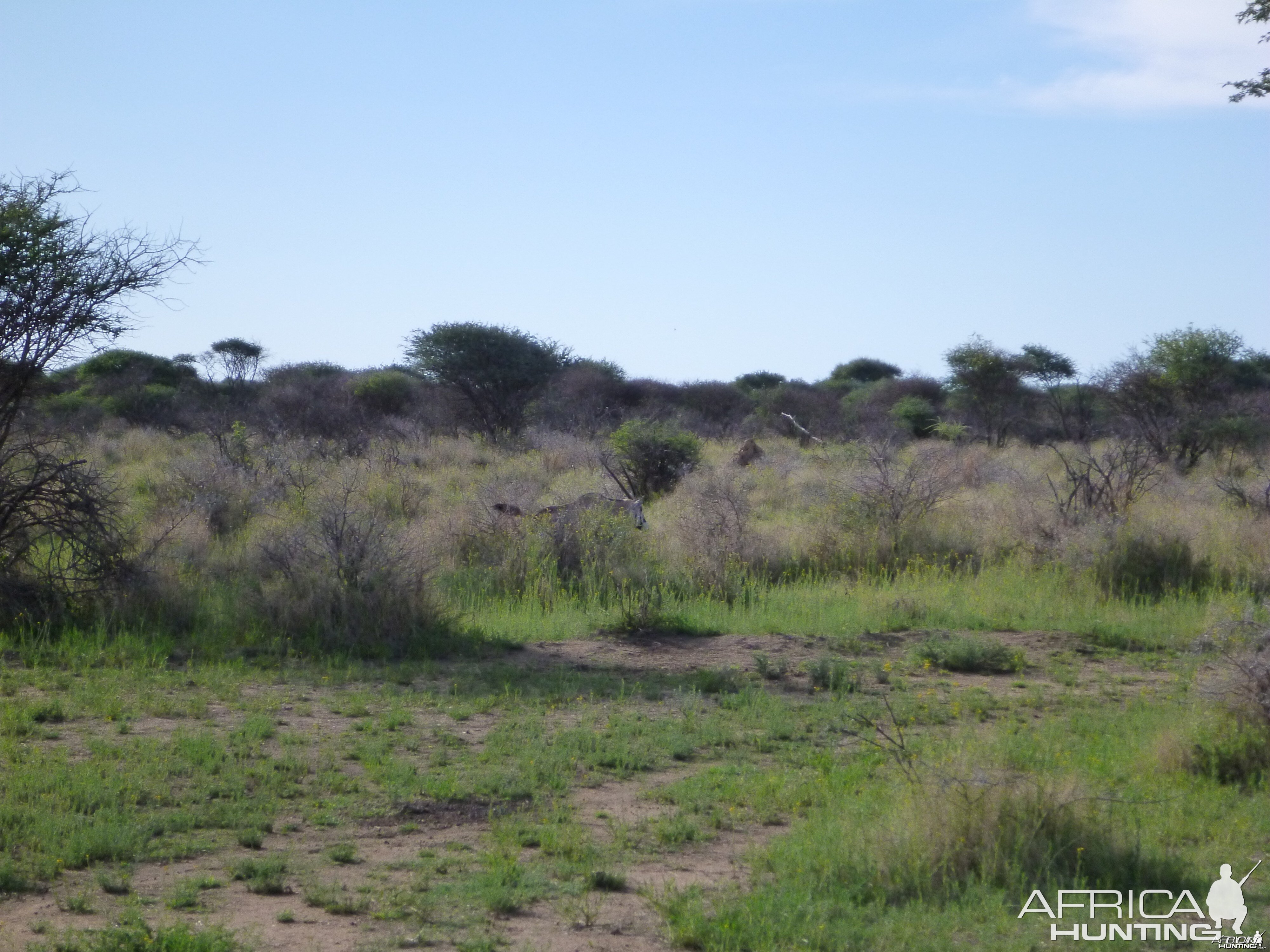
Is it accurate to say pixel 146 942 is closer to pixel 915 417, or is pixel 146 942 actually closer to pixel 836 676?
pixel 836 676

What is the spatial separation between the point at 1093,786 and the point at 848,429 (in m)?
31.2

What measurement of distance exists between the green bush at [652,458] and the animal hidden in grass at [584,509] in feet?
17.3

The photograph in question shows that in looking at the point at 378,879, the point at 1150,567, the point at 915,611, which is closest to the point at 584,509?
the point at 915,611

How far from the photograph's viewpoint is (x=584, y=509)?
14102mm

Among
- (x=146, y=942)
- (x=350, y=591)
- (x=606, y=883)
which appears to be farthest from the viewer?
(x=350, y=591)

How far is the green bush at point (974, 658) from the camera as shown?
952 centimetres

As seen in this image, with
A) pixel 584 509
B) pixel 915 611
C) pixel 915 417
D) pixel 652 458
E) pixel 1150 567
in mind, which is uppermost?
pixel 915 417

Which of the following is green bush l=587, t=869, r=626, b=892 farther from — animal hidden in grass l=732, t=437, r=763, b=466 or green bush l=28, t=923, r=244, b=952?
animal hidden in grass l=732, t=437, r=763, b=466

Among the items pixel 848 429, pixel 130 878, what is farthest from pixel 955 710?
pixel 848 429

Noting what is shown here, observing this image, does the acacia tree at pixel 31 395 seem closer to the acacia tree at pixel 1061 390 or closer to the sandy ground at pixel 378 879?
the sandy ground at pixel 378 879

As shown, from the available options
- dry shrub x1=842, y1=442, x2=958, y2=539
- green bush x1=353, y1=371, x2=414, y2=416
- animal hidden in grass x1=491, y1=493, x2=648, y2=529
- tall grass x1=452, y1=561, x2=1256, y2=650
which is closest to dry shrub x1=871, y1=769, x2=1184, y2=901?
tall grass x1=452, y1=561, x2=1256, y2=650

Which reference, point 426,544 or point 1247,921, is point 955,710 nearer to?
point 1247,921

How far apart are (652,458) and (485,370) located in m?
15.5

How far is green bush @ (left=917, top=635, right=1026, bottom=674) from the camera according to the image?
9.52 meters
